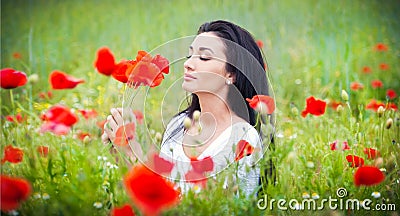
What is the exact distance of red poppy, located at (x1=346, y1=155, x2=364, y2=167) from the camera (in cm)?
122

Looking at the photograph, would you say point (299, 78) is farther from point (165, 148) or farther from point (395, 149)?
point (165, 148)

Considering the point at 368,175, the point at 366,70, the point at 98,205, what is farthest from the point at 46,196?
the point at 366,70

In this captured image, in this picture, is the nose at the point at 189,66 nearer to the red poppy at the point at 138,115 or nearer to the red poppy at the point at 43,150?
the red poppy at the point at 138,115

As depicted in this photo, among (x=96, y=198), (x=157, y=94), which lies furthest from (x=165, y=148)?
(x=157, y=94)

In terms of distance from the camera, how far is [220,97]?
1291mm

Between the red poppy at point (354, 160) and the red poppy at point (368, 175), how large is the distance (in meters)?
0.12

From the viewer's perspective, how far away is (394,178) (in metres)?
1.33

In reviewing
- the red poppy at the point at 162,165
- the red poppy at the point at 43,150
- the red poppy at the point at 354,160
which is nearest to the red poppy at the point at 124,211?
the red poppy at the point at 162,165

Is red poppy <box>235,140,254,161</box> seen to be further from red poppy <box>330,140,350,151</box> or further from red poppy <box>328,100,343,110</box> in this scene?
red poppy <box>328,100,343,110</box>

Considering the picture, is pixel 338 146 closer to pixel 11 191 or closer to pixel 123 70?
pixel 123 70

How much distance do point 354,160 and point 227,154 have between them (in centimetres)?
27

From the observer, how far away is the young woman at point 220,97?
1.22m

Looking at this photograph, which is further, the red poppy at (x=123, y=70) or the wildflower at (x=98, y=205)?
the red poppy at (x=123, y=70)

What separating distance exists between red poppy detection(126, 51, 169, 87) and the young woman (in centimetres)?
6
